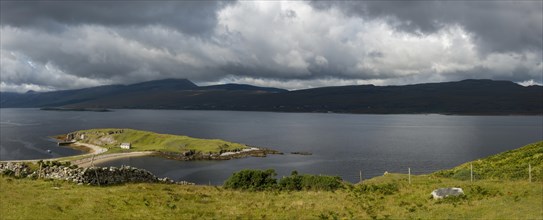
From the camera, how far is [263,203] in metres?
33.3

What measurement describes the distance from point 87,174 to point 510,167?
4970 cm

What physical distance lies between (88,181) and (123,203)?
11.5 metres

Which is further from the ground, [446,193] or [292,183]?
[446,193]

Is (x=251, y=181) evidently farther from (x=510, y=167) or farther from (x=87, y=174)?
(x=510, y=167)

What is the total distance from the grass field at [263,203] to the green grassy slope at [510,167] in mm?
5838

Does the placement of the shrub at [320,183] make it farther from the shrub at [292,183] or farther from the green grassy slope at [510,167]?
the green grassy slope at [510,167]

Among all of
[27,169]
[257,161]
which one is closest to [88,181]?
[27,169]

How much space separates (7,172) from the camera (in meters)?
43.5

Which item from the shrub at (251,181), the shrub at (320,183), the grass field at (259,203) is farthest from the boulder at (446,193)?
the shrub at (251,181)

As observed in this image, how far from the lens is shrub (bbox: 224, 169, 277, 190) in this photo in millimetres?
44781

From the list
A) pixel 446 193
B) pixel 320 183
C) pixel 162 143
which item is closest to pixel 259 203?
pixel 320 183

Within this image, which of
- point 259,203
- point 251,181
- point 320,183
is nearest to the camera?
point 259,203

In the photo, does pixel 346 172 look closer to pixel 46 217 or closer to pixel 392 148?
pixel 392 148

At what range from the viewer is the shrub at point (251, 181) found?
147 feet
